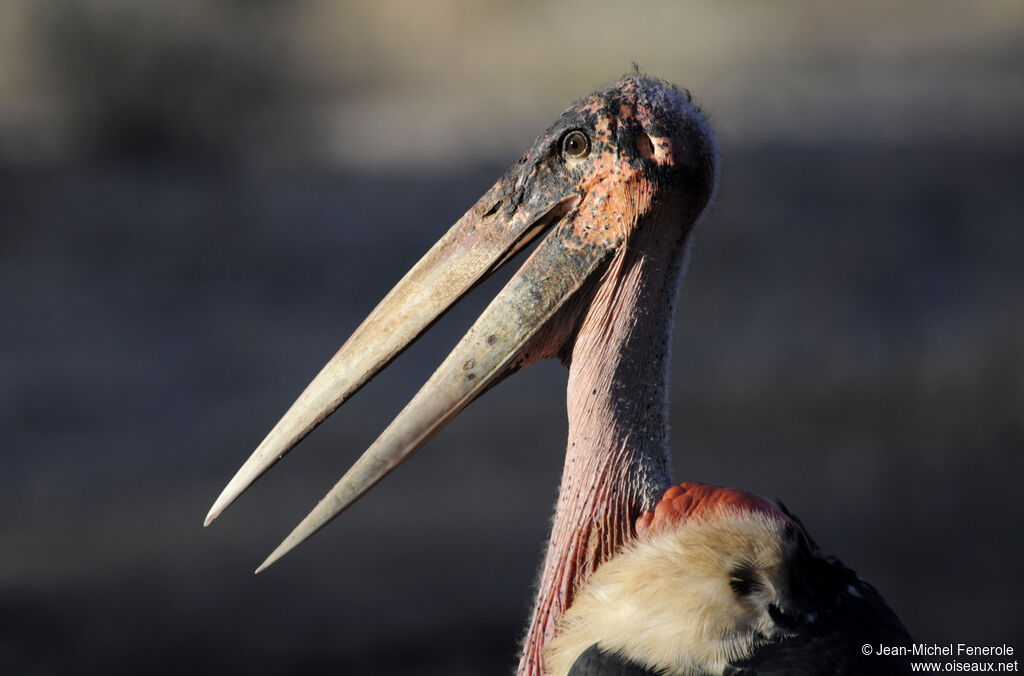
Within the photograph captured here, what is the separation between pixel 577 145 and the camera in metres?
2.11

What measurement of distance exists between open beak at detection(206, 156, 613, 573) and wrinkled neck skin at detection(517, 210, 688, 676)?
0.09m

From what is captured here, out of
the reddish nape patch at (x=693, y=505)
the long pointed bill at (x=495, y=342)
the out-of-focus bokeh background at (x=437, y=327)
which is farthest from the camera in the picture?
the out-of-focus bokeh background at (x=437, y=327)

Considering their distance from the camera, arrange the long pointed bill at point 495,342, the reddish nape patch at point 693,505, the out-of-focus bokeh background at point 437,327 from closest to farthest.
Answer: the reddish nape patch at point 693,505 < the long pointed bill at point 495,342 < the out-of-focus bokeh background at point 437,327

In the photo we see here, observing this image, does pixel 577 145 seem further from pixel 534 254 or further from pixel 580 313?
pixel 580 313

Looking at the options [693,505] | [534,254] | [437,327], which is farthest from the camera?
[437,327]

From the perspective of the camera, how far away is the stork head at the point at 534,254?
6.77 feet

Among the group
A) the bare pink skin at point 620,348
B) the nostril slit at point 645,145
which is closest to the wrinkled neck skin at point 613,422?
the bare pink skin at point 620,348

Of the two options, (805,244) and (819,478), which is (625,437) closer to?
(819,478)

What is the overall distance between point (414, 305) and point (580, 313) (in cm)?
33

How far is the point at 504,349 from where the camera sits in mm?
2105

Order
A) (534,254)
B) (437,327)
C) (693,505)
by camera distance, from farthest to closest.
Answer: (437,327), (534,254), (693,505)

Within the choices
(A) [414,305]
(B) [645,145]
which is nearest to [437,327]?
(A) [414,305]

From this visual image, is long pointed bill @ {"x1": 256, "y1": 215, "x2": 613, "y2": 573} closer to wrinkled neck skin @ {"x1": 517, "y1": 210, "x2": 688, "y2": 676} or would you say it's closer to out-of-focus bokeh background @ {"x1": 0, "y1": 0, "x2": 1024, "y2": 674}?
wrinkled neck skin @ {"x1": 517, "y1": 210, "x2": 688, "y2": 676}

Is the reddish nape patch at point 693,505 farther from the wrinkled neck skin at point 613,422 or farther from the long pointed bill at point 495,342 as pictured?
the long pointed bill at point 495,342
